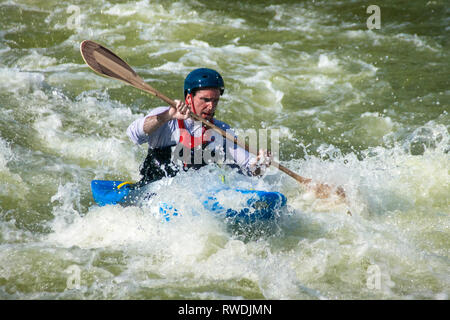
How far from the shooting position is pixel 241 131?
7066mm

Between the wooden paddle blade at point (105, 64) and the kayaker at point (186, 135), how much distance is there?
1.71 feet

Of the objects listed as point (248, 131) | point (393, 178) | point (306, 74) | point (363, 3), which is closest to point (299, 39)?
point (306, 74)

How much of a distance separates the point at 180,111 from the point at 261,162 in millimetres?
788

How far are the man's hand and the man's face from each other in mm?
510

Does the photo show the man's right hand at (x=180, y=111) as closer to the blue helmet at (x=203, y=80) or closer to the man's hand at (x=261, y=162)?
the blue helmet at (x=203, y=80)

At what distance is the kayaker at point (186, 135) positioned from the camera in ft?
14.4

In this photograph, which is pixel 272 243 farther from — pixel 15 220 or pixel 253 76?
pixel 253 76
